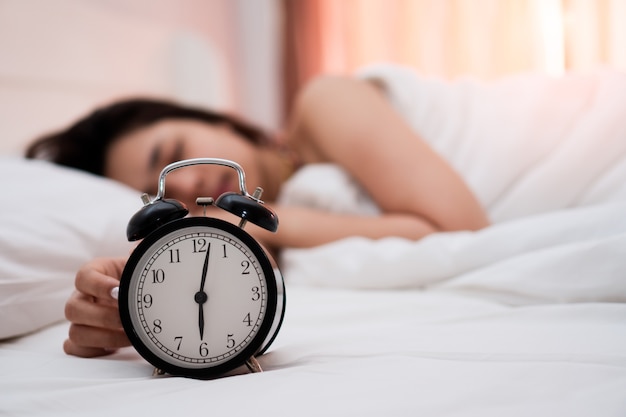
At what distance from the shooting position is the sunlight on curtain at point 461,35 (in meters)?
2.23

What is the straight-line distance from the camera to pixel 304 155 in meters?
1.78

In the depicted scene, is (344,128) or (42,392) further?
(344,128)

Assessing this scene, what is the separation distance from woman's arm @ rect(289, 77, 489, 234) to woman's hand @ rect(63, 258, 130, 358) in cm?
68

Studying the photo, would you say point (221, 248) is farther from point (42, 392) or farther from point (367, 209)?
point (367, 209)

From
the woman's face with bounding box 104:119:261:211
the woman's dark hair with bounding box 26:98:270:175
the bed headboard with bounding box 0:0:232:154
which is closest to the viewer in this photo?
the woman's face with bounding box 104:119:261:211

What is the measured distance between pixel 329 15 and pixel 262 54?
594 mm

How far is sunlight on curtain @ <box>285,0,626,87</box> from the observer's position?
2227 millimetres

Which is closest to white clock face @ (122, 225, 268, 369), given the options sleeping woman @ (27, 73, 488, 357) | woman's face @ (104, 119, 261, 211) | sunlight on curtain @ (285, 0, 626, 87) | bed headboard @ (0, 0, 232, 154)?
sleeping woman @ (27, 73, 488, 357)

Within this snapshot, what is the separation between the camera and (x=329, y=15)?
3.25m

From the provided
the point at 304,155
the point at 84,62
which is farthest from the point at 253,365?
the point at 84,62

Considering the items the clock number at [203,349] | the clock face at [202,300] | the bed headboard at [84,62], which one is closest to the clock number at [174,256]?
the clock face at [202,300]

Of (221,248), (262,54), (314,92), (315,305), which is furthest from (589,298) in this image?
(262,54)

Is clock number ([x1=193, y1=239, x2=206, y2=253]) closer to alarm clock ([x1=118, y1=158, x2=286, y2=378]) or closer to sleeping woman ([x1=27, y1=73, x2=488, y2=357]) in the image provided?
alarm clock ([x1=118, y1=158, x2=286, y2=378])

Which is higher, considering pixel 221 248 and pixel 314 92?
pixel 314 92
